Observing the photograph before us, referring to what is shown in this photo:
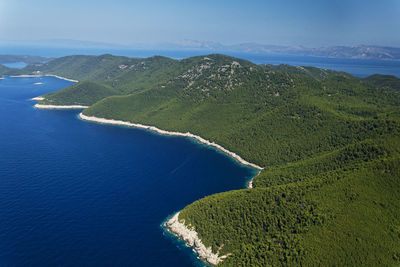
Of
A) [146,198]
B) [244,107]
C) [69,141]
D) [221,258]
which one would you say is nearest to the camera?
[221,258]

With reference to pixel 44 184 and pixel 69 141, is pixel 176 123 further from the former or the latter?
pixel 44 184

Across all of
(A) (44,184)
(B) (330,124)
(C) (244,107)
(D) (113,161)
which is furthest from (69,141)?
(B) (330,124)

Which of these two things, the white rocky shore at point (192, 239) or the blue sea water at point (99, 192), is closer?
the white rocky shore at point (192, 239)

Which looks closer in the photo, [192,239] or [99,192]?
[192,239]

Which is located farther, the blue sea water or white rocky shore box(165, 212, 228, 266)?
the blue sea water
